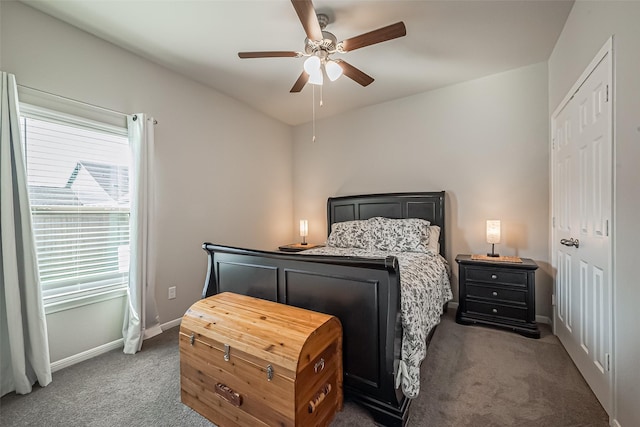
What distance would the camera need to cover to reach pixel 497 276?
8.72 ft

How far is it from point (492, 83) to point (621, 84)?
1.89m

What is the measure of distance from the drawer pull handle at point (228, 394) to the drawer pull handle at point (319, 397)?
391mm

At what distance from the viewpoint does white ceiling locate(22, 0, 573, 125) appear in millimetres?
1961

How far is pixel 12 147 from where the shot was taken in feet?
5.86

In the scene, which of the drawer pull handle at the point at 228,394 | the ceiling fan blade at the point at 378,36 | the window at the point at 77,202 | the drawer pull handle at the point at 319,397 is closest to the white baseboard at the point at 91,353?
the window at the point at 77,202

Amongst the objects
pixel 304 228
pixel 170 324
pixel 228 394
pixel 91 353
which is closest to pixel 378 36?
pixel 228 394

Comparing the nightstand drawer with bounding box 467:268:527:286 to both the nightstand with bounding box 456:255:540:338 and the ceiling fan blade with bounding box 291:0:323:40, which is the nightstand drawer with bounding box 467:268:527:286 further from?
the ceiling fan blade with bounding box 291:0:323:40

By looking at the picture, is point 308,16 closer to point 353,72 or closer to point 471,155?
point 353,72

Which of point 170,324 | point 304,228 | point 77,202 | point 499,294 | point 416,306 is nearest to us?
point 416,306

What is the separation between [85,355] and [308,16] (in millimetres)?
3122

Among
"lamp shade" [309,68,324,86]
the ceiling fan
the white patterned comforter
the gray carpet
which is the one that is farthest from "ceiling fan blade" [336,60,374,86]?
the gray carpet

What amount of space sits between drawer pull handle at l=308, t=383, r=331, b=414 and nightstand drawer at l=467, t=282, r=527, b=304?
6.67 feet

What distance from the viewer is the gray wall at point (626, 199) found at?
4.13 feet

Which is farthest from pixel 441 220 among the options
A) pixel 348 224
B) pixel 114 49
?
pixel 114 49
